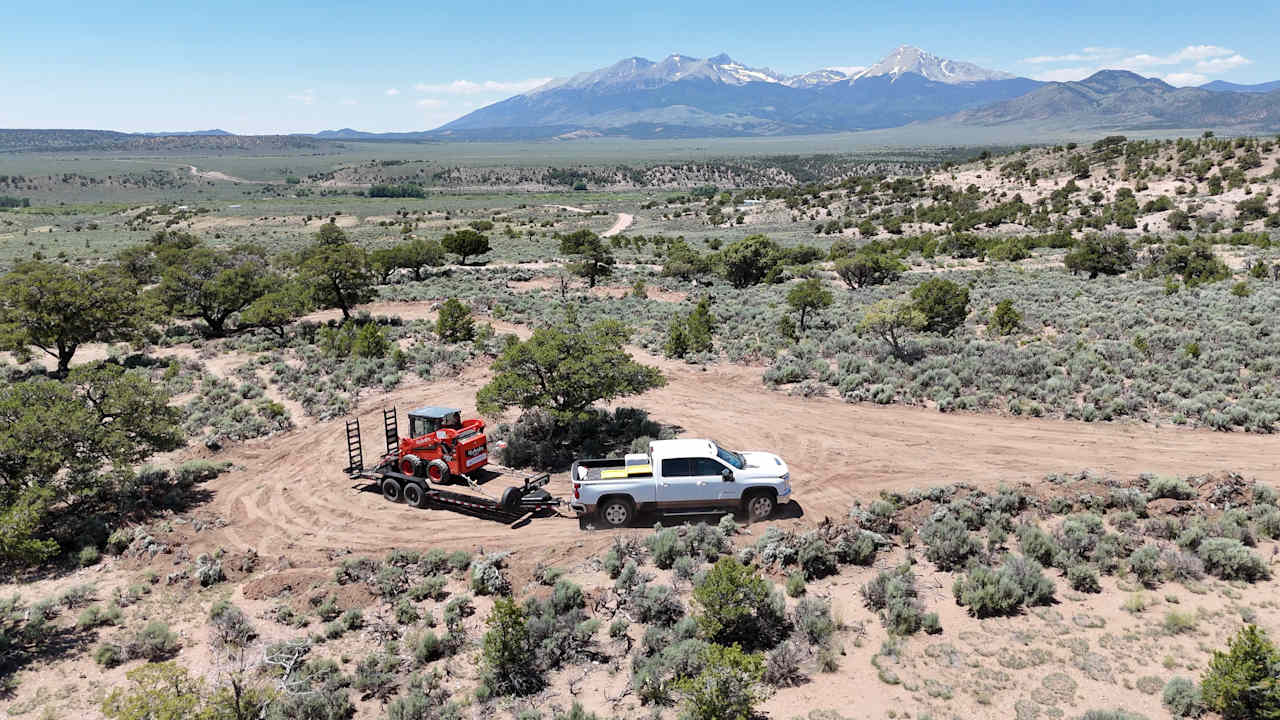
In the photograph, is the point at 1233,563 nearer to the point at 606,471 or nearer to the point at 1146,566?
the point at 1146,566

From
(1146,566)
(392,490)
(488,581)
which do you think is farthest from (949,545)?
(392,490)

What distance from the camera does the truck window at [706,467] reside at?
15555 mm

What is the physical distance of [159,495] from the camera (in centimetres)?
1759

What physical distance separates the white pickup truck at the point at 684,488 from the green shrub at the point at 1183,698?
24.8 feet

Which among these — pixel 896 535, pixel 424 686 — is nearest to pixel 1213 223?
pixel 896 535

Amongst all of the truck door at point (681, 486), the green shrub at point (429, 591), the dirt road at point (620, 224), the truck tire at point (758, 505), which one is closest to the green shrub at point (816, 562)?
the truck tire at point (758, 505)

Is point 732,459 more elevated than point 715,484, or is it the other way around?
point 732,459

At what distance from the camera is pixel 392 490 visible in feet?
56.8

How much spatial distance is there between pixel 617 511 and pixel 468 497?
12.3 feet

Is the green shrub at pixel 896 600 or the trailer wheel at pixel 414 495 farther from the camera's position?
the trailer wheel at pixel 414 495

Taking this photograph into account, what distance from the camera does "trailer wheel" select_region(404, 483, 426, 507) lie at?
16705 millimetres

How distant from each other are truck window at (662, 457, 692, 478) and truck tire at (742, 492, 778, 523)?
4.83 feet

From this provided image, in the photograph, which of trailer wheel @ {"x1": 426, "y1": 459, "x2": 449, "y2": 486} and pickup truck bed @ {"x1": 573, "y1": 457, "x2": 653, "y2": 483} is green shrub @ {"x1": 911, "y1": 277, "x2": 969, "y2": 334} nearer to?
pickup truck bed @ {"x1": 573, "y1": 457, "x2": 653, "y2": 483}

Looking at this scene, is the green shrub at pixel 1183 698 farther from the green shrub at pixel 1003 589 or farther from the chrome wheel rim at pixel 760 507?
the chrome wheel rim at pixel 760 507
